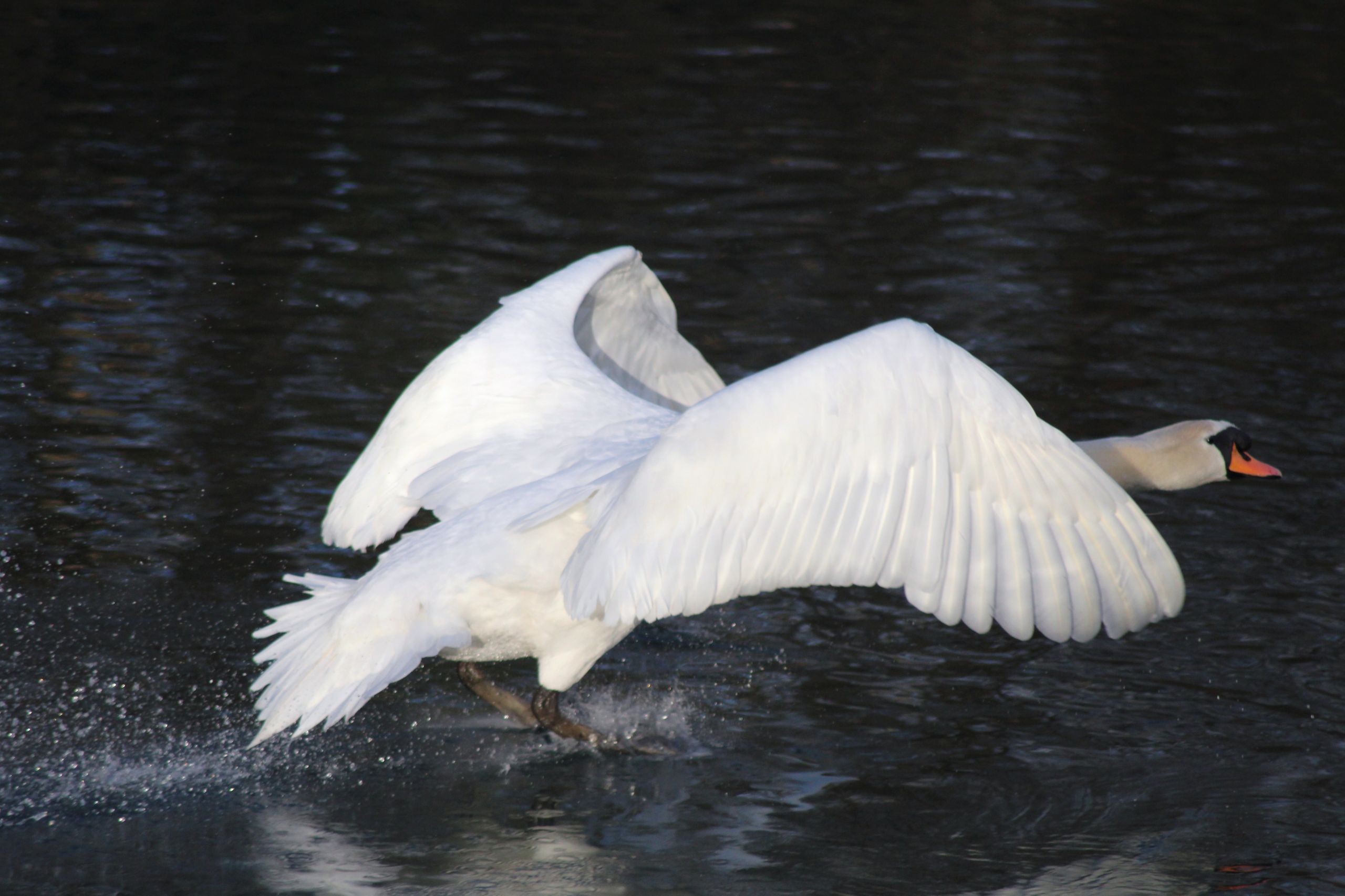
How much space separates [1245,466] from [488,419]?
2643mm

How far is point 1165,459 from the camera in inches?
236

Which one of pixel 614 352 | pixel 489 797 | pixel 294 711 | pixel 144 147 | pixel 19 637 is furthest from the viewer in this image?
pixel 144 147

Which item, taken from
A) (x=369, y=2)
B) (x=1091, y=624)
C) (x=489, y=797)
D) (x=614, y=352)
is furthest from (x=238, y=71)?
(x=1091, y=624)

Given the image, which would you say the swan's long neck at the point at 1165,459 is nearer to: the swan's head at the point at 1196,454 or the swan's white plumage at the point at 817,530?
the swan's head at the point at 1196,454

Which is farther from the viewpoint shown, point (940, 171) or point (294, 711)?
point (940, 171)

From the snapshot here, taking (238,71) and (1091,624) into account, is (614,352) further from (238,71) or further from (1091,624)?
(238,71)

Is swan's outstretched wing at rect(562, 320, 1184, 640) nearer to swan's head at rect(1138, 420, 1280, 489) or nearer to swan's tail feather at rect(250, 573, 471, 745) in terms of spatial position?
swan's tail feather at rect(250, 573, 471, 745)

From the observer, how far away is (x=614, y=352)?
724cm

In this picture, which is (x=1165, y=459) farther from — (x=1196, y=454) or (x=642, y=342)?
(x=642, y=342)

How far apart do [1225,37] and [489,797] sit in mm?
18429

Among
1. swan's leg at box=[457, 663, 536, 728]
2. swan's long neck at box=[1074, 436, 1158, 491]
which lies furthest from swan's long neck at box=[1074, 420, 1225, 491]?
swan's leg at box=[457, 663, 536, 728]

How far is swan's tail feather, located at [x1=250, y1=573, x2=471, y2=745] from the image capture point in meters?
4.97

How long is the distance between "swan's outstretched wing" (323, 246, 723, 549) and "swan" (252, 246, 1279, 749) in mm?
288

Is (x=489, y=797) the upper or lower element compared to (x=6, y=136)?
lower
